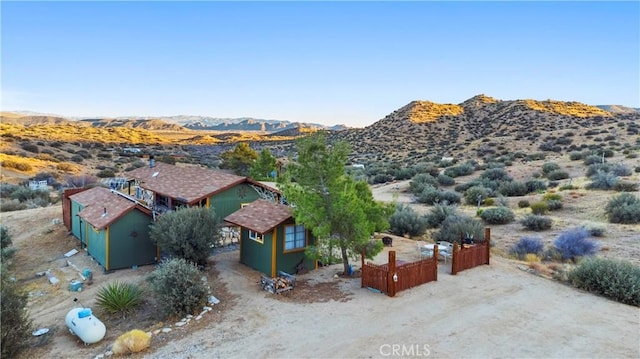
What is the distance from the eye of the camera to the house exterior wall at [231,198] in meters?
18.8

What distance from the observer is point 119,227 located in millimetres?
16016

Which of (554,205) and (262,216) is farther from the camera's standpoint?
(554,205)

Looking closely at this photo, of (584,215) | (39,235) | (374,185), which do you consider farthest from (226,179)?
(374,185)

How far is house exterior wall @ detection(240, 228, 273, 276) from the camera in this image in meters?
14.9

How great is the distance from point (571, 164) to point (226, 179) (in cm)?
3265

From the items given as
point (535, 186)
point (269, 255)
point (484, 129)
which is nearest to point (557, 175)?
point (535, 186)

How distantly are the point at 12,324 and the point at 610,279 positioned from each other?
15637 mm

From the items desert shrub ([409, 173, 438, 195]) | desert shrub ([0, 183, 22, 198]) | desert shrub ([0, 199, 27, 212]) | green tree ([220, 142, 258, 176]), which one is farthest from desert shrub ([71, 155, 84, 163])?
desert shrub ([409, 173, 438, 195])

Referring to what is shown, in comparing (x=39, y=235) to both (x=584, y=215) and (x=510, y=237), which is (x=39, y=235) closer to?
(x=510, y=237)

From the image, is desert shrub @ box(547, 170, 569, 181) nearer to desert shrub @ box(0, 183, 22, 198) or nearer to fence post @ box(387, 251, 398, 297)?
fence post @ box(387, 251, 398, 297)

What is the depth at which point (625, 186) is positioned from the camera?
25609 millimetres

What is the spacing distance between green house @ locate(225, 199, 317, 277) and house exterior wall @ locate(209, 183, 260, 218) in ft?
8.96

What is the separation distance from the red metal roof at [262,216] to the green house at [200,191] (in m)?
2.61
